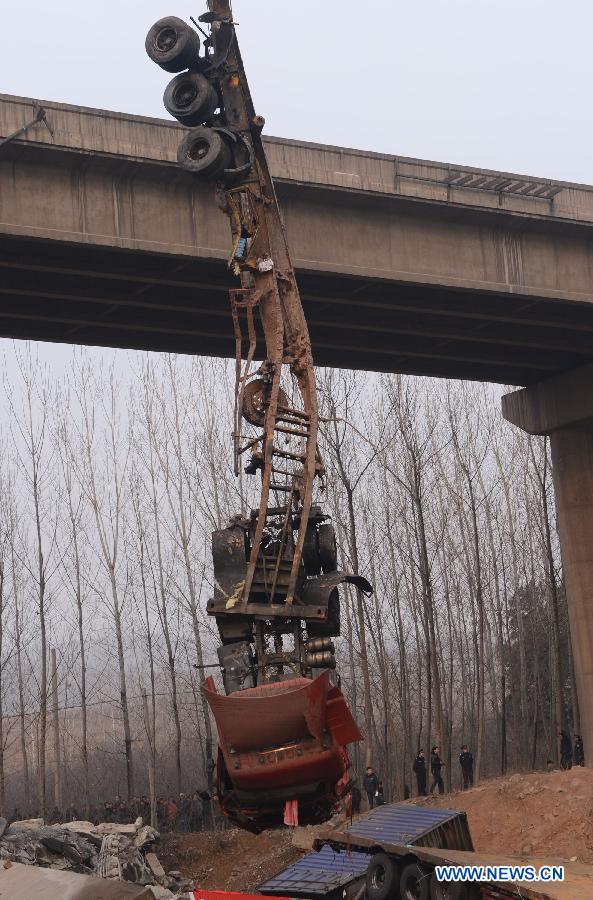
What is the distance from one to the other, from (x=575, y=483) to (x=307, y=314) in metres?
12.6

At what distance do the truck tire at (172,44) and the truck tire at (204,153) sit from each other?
0.74m

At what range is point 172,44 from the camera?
12391mm

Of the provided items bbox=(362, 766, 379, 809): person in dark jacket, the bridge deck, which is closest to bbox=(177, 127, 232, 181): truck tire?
the bridge deck

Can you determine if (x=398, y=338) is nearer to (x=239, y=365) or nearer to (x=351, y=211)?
(x=351, y=211)

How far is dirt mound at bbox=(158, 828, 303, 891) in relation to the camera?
29953 millimetres

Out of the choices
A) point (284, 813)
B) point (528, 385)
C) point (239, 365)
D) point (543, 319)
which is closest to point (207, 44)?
point (239, 365)

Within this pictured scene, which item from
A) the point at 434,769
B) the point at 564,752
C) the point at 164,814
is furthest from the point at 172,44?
the point at 164,814

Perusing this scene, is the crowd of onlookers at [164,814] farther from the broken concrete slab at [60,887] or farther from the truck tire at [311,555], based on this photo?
the broken concrete slab at [60,887]

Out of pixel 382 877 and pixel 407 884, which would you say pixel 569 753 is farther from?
pixel 407 884

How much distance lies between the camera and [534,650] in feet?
177

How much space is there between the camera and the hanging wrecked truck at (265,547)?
34.3ft

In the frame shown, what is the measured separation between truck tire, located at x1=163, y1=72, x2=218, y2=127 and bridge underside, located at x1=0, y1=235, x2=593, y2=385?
9.94 metres

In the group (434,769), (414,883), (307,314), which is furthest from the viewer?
(434,769)

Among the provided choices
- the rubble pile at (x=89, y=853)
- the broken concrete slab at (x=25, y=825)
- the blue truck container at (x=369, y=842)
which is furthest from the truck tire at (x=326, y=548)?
the broken concrete slab at (x=25, y=825)
